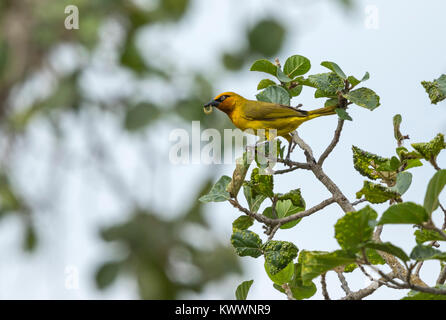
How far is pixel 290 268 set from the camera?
872 millimetres

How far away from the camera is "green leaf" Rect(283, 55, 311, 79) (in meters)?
1.03

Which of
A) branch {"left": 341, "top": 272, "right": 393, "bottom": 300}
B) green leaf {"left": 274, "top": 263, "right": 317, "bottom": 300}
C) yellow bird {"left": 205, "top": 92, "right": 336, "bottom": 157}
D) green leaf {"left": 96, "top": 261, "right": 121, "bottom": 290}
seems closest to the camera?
branch {"left": 341, "top": 272, "right": 393, "bottom": 300}

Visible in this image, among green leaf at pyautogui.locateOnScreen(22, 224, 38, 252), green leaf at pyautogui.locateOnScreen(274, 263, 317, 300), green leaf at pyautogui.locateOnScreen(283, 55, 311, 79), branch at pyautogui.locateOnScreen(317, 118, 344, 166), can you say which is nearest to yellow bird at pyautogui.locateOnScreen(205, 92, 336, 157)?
green leaf at pyautogui.locateOnScreen(283, 55, 311, 79)

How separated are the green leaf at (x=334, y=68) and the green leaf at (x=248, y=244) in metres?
0.31

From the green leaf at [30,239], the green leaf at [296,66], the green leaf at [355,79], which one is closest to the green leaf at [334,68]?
the green leaf at [355,79]

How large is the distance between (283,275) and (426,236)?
0.24m

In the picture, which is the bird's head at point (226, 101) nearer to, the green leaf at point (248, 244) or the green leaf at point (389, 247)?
the green leaf at point (248, 244)

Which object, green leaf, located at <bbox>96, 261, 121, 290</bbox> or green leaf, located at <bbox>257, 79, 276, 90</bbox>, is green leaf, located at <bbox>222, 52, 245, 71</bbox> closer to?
green leaf, located at <bbox>257, 79, 276, 90</bbox>

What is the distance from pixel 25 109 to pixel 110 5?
673 mm

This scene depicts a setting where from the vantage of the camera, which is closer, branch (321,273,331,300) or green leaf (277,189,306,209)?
branch (321,273,331,300)

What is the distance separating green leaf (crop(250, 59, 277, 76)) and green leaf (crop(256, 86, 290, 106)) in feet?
0.17

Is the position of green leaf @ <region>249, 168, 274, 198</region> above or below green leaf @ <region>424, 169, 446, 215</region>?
above

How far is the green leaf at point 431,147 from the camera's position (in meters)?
0.81
